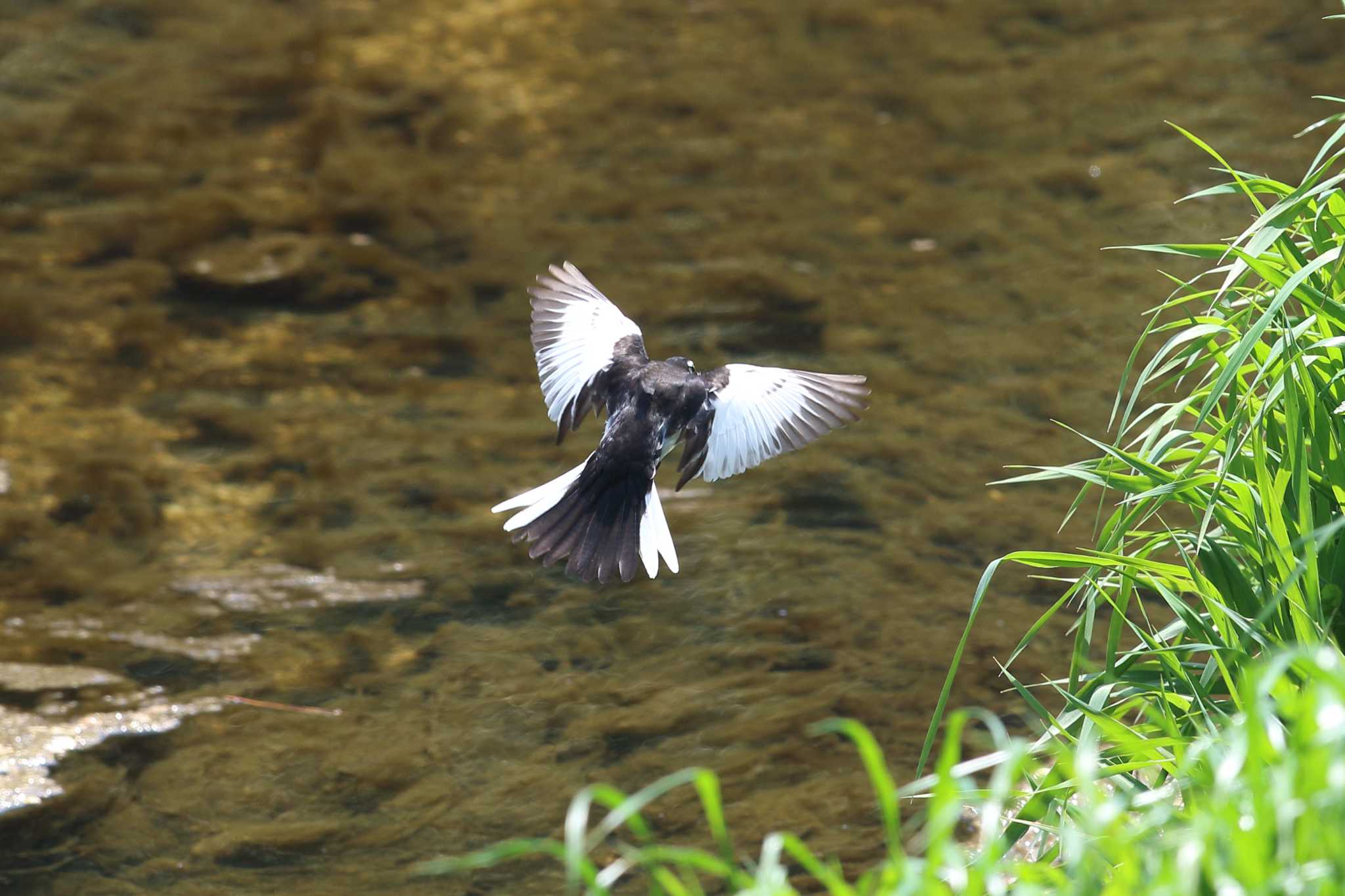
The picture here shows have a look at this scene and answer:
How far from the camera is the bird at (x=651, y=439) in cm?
370

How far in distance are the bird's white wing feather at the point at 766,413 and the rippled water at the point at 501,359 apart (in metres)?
1.03

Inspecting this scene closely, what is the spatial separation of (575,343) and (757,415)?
2.00ft

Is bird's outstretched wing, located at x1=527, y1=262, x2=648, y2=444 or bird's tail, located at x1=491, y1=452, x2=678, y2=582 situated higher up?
bird's outstretched wing, located at x1=527, y1=262, x2=648, y2=444

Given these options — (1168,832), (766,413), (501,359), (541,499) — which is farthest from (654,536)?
(501,359)

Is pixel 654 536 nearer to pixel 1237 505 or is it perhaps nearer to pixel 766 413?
pixel 766 413

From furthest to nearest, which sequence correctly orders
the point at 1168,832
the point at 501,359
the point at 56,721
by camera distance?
1. the point at 501,359
2. the point at 56,721
3. the point at 1168,832

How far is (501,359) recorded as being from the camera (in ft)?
21.3

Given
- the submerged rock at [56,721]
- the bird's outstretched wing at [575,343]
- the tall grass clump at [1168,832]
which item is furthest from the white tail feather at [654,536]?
the submerged rock at [56,721]

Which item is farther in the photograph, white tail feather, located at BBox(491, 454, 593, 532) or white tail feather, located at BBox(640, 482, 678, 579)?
white tail feather, located at BBox(491, 454, 593, 532)

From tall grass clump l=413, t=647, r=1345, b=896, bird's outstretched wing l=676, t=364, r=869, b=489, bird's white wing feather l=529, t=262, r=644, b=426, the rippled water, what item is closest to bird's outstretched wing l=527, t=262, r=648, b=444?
bird's white wing feather l=529, t=262, r=644, b=426

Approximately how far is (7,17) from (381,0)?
2.31 metres

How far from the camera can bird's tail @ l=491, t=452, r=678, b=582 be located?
3.68m

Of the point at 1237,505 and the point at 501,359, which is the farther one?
the point at 501,359

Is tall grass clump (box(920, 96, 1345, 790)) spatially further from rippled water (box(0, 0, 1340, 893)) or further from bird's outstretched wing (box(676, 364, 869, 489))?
rippled water (box(0, 0, 1340, 893))
